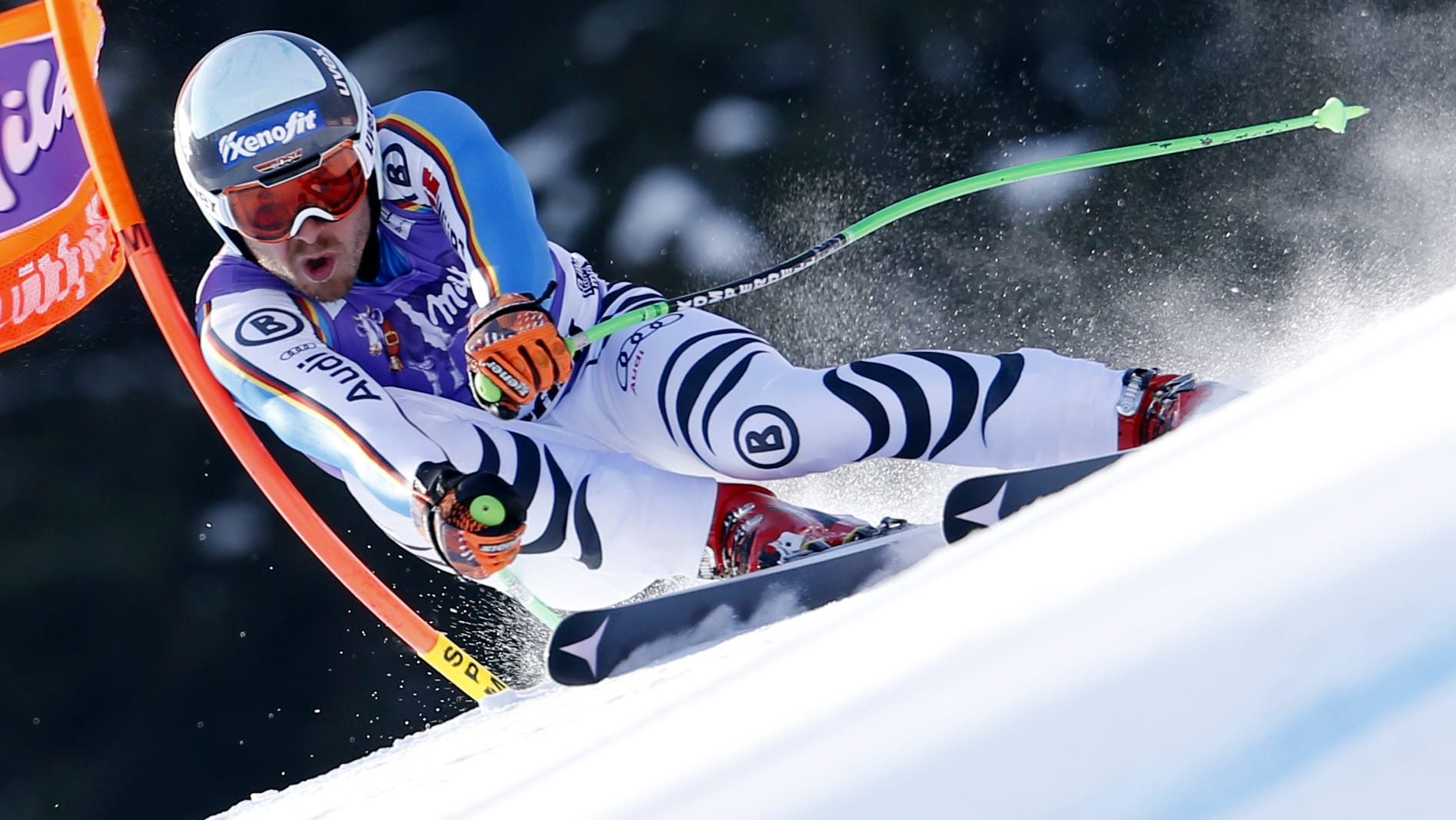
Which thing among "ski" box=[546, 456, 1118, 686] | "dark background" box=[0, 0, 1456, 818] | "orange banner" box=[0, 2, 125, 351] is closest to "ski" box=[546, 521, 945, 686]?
"ski" box=[546, 456, 1118, 686]

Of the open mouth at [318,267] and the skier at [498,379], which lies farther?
the open mouth at [318,267]

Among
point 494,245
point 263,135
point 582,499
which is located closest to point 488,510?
point 582,499

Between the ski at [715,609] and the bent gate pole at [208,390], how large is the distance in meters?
0.67

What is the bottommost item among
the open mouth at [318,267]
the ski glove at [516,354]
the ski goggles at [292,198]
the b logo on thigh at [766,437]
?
the b logo on thigh at [766,437]

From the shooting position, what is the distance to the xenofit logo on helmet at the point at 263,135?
80.3 inches

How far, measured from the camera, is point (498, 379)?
6.30ft

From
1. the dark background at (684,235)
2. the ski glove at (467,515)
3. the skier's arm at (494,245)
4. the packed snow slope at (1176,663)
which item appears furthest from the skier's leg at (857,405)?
the dark background at (684,235)

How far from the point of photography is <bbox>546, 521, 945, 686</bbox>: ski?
1.67m

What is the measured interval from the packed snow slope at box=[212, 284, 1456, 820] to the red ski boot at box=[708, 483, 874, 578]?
1360 millimetres

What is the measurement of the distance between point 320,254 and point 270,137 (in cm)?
20

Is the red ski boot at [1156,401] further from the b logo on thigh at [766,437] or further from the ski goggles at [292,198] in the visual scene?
the ski goggles at [292,198]

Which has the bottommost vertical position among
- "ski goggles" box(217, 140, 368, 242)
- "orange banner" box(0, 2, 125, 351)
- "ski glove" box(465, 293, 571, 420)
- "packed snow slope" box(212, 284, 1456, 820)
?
"packed snow slope" box(212, 284, 1456, 820)

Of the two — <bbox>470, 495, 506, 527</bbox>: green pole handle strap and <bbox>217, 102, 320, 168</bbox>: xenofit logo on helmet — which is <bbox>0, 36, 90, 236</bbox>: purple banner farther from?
<bbox>470, 495, 506, 527</bbox>: green pole handle strap

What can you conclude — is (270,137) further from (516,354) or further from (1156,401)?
(1156,401)
